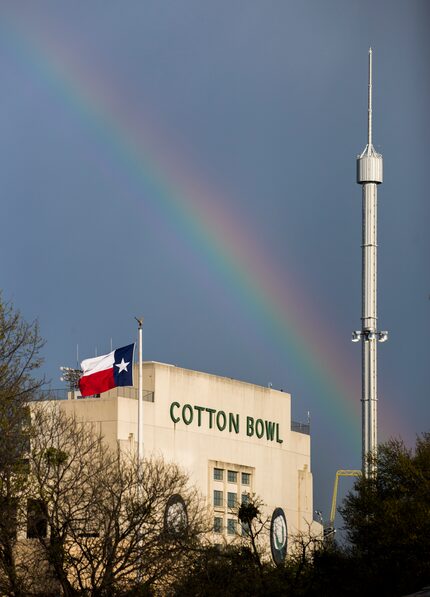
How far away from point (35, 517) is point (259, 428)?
60.0 m

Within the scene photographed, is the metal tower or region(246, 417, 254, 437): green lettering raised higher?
the metal tower

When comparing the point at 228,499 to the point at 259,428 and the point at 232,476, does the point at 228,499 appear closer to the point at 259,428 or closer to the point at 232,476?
the point at 232,476

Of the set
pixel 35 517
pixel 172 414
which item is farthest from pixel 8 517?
pixel 172 414

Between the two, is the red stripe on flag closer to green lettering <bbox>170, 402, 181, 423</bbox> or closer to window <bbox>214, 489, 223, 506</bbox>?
green lettering <bbox>170, 402, 181, 423</bbox>

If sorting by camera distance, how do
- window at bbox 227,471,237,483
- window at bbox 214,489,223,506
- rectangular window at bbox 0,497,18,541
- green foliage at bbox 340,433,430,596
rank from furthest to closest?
window at bbox 227,471,237,483
window at bbox 214,489,223,506
green foliage at bbox 340,433,430,596
rectangular window at bbox 0,497,18,541

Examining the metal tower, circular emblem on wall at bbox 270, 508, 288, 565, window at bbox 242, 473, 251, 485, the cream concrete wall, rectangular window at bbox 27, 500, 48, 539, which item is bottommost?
circular emblem on wall at bbox 270, 508, 288, 565

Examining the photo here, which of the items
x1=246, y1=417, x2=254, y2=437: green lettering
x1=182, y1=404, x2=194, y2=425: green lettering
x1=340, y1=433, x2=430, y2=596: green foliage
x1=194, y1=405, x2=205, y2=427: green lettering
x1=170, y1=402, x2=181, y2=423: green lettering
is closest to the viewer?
x1=340, y1=433, x2=430, y2=596: green foliage

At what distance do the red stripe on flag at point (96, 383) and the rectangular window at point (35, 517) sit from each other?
26.8 meters

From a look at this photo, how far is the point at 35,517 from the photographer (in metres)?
51.3

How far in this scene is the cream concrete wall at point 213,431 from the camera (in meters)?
95.4

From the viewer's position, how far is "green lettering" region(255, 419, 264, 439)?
10994cm

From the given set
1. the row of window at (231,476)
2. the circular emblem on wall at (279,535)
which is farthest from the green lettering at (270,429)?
the circular emblem on wall at (279,535)

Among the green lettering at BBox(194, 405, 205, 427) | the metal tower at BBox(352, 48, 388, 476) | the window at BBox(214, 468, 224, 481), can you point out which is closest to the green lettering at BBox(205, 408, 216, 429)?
the green lettering at BBox(194, 405, 205, 427)

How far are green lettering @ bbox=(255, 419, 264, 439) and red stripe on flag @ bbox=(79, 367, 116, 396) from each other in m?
32.5
